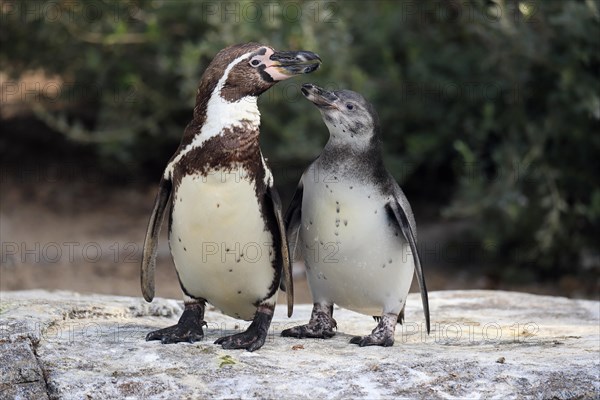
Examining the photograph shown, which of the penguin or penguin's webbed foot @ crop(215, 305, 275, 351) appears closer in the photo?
the penguin

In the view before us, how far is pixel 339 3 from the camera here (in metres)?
8.65

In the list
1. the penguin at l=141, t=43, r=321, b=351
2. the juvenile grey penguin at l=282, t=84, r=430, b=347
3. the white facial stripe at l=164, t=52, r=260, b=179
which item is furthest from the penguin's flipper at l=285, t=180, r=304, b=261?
the white facial stripe at l=164, t=52, r=260, b=179

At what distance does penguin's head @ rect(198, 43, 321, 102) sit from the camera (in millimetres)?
4184

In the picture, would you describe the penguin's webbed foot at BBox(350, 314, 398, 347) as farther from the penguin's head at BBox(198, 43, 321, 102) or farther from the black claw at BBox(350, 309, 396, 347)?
the penguin's head at BBox(198, 43, 321, 102)

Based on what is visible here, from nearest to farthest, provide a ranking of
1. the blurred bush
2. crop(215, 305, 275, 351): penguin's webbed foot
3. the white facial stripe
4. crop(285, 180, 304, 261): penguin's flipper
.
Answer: the white facial stripe < crop(215, 305, 275, 351): penguin's webbed foot < crop(285, 180, 304, 261): penguin's flipper < the blurred bush

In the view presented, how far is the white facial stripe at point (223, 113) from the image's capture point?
13.6 feet

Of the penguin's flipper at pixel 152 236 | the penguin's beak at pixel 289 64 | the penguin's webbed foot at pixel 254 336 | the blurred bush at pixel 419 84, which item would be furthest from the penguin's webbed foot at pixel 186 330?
the blurred bush at pixel 419 84

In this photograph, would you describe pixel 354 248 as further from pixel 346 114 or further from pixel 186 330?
pixel 186 330

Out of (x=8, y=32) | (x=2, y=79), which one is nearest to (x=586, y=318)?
(x=8, y=32)

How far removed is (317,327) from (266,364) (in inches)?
25.2

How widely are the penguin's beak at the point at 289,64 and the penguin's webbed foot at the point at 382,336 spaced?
1171 mm

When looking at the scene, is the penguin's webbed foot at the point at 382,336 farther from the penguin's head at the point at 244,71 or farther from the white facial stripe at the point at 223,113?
the penguin's head at the point at 244,71

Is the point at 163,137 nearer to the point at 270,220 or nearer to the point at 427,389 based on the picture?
the point at 270,220

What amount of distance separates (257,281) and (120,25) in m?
4.51
